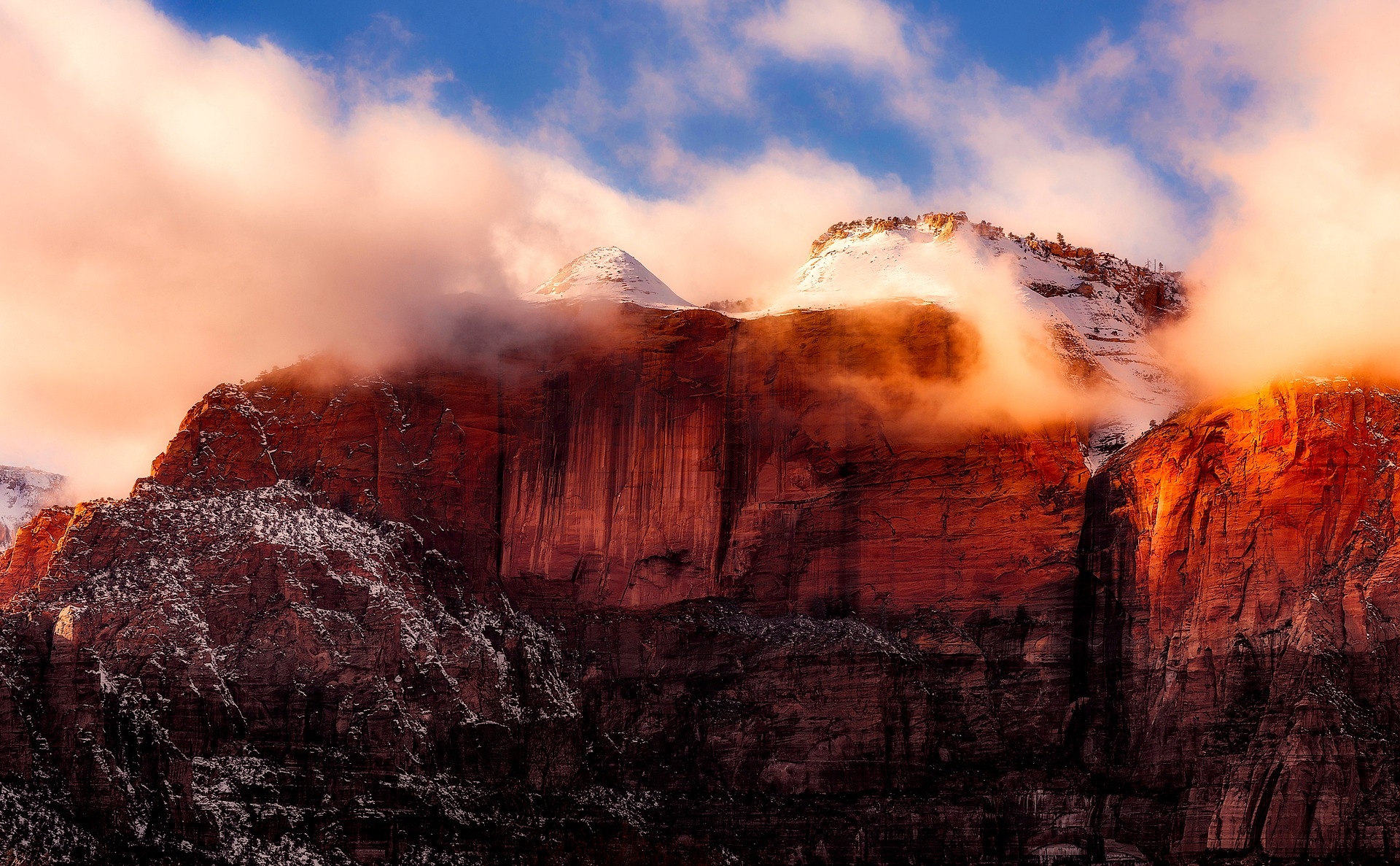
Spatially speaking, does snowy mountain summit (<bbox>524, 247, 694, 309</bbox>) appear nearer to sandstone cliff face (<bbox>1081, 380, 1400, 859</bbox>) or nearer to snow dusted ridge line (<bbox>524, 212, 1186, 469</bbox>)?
snow dusted ridge line (<bbox>524, 212, 1186, 469</bbox>)

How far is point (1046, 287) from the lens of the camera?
14750 cm

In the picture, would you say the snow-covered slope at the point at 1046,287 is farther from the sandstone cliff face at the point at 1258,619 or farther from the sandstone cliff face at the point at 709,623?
the sandstone cliff face at the point at 1258,619

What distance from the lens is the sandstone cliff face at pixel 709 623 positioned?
11262cm

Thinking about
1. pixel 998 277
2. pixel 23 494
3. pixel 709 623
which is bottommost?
pixel 709 623

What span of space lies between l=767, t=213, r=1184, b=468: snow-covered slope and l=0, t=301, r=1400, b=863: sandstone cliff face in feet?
22.7

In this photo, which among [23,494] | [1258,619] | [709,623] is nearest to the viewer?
[1258,619]

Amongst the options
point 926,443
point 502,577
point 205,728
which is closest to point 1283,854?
point 926,443

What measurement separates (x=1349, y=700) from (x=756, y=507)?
1375 inches

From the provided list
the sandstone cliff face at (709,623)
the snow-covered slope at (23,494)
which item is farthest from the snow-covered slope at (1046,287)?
the snow-covered slope at (23,494)

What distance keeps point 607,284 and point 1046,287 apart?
29815 mm

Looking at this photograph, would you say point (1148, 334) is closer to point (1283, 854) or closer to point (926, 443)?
point (926, 443)

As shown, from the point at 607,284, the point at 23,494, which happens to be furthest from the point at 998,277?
the point at 23,494

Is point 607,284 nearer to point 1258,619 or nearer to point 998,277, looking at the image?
point 998,277

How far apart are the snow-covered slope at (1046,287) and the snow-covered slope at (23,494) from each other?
59.2 meters
